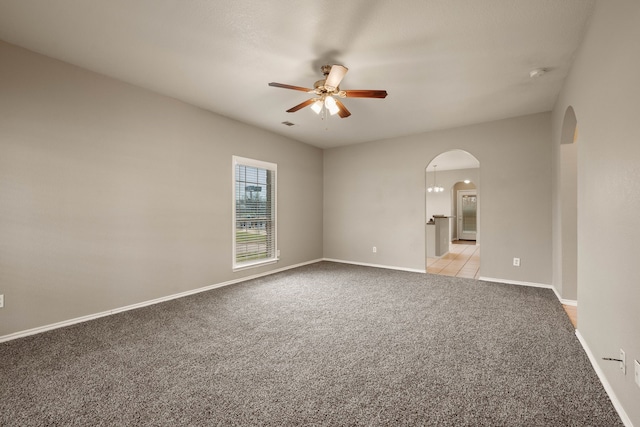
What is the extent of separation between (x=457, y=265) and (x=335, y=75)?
5068 millimetres

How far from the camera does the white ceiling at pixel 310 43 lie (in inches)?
83.8

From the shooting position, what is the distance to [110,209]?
10.5ft

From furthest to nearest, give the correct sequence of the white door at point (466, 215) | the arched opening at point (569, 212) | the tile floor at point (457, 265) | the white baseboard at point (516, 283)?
1. the white door at point (466, 215)
2. the tile floor at point (457, 265)
3. the white baseboard at point (516, 283)
4. the arched opening at point (569, 212)

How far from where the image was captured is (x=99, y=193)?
311 centimetres

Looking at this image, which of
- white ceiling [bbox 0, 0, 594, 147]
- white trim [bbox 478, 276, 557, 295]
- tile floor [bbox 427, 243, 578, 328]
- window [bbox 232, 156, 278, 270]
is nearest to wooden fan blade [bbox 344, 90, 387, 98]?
white ceiling [bbox 0, 0, 594, 147]

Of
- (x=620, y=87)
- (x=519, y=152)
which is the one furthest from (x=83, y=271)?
(x=519, y=152)

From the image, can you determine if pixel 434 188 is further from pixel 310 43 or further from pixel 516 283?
pixel 310 43

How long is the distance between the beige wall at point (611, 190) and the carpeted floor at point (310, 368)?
351 millimetres

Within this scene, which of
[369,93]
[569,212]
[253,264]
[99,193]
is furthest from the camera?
[253,264]

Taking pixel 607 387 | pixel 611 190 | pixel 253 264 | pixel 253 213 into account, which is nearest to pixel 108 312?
pixel 253 264

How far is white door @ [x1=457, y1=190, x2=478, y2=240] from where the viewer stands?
11.1 m

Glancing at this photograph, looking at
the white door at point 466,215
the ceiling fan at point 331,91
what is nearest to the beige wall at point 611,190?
the ceiling fan at point 331,91

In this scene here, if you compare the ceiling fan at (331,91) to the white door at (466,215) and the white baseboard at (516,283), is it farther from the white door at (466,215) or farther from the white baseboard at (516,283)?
the white door at (466,215)

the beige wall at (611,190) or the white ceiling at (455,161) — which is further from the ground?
the white ceiling at (455,161)
